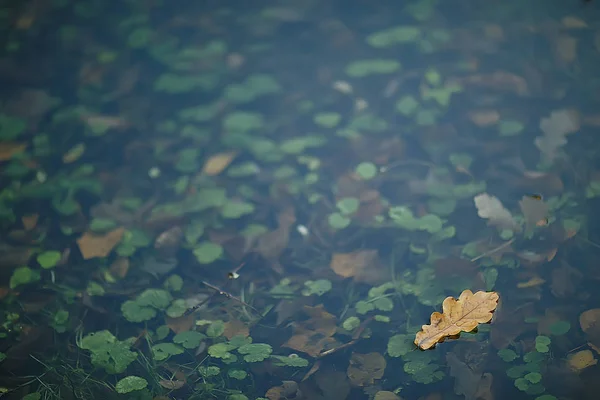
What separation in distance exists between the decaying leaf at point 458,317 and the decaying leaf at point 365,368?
6.3 inches

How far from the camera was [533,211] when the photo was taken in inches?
98.0

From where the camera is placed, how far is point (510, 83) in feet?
10.2

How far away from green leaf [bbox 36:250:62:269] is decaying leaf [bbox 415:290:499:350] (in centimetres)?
160

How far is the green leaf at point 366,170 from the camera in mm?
2814

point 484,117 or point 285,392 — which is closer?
point 285,392

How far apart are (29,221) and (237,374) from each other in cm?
138

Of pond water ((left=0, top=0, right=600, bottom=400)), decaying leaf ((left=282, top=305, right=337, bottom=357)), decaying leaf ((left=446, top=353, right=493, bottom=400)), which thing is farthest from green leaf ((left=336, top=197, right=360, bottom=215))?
decaying leaf ((left=446, top=353, right=493, bottom=400))

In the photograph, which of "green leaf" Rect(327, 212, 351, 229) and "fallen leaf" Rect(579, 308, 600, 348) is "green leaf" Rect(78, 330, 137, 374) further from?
"fallen leaf" Rect(579, 308, 600, 348)

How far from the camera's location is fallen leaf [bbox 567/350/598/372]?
195 cm

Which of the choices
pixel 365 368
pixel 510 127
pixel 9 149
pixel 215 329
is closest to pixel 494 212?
pixel 510 127

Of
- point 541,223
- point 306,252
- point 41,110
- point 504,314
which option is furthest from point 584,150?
point 41,110

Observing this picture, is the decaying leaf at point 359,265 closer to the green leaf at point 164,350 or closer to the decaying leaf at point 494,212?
the decaying leaf at point 494,212

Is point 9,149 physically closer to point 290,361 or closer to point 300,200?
point 300,200

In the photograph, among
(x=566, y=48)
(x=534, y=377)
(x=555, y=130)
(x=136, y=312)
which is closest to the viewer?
(x=534, y=377)
